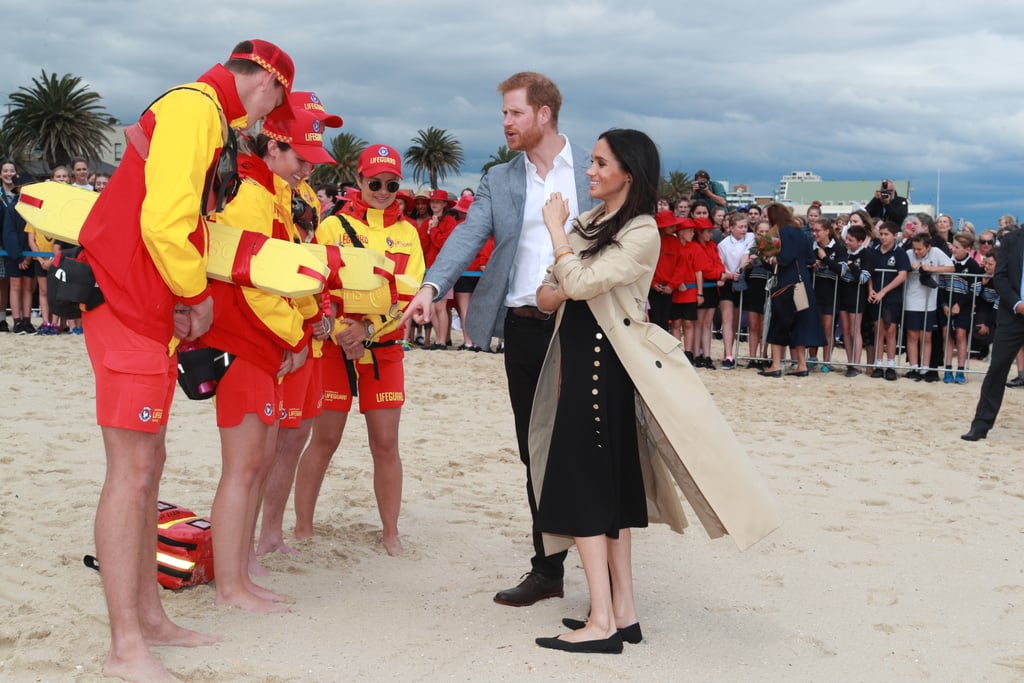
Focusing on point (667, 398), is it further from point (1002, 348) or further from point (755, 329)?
point (755, 329)

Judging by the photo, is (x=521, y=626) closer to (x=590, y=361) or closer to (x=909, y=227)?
(x=590, y=361)

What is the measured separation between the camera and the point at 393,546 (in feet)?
17.8

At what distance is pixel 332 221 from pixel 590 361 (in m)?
1.92

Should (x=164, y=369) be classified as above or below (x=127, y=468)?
above

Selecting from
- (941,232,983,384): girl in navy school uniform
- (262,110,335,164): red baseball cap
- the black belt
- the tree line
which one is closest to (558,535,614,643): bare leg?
the black belt

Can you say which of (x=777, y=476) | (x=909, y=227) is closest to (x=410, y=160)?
(x=909, y=227)

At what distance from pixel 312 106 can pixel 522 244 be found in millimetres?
1150

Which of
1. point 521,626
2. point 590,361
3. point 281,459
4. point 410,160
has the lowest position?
point 521,626

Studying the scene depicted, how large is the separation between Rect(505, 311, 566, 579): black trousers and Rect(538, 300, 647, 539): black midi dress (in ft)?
1.58

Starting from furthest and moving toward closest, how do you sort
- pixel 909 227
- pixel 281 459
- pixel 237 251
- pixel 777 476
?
pixel 909 227 < pixel 777 476 < pixel 281 459 < pixel 237 251

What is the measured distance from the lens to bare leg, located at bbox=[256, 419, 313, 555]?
17.1 ft

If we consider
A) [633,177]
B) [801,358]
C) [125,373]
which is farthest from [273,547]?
[801,358]

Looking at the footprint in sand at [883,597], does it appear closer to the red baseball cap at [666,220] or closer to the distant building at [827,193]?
the red baseball cap at [666,220]

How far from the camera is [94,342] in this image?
11.4 feet
